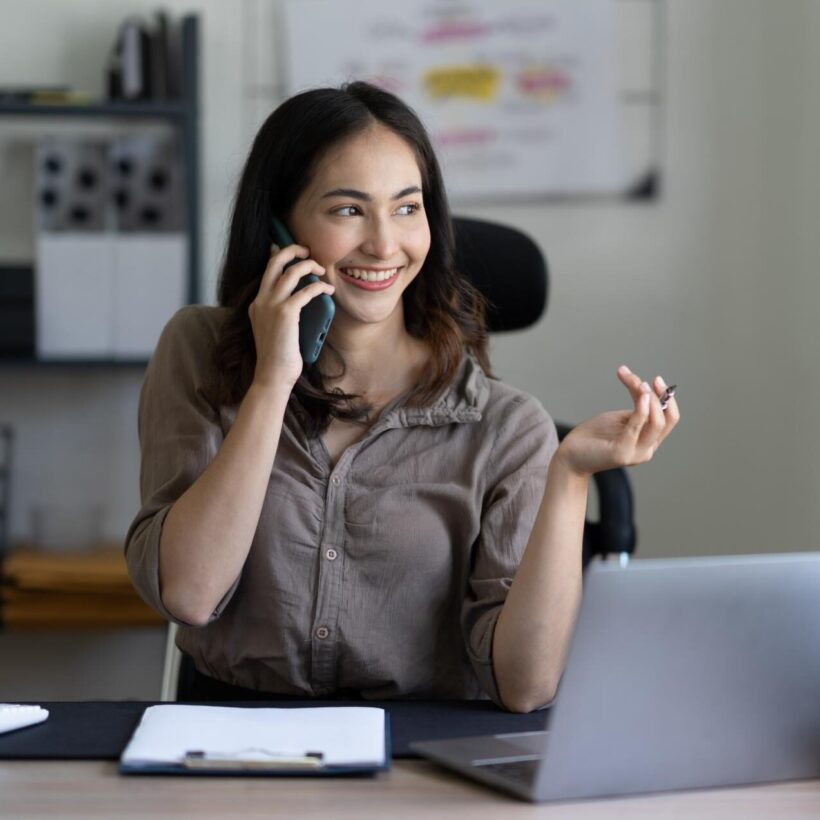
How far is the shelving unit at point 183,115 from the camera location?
8.35 ft

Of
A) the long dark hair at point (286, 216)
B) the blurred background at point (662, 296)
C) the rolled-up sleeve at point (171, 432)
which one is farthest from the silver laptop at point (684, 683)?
the blurred background at point (662, 296)

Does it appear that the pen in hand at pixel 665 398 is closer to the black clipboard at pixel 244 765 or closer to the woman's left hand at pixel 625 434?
the woman's left hand at pixel 625 434

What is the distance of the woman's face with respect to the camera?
1.55 m

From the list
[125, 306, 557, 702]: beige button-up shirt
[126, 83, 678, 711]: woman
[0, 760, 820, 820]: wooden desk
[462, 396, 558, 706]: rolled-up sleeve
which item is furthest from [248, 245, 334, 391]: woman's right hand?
[0, 760, 820, 820]: wooden desk

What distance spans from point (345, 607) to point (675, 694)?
1.94 ft

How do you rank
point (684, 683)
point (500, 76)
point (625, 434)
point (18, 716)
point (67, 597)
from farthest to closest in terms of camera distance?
point (500, 76) < point (67, 597) < point (625, 434) < point (18, 716) < point (684, 683)

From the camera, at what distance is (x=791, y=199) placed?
2.83 m

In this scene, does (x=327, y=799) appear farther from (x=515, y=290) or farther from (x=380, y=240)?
(x=515, y=290)

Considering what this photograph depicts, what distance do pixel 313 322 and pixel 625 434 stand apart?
44 cm

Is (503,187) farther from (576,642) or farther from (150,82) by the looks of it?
(576,642)

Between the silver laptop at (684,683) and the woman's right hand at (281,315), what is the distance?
556 mm

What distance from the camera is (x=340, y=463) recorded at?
1542 mm

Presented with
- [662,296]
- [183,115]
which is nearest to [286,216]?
[183,115]

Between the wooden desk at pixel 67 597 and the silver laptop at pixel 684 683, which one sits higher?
the silver laptop at pixel 684 683
